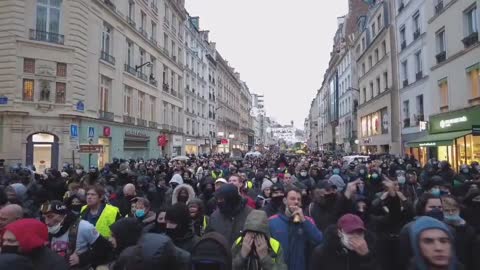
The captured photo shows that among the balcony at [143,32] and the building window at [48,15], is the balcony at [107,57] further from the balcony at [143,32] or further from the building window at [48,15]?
the balcony at [143,32]

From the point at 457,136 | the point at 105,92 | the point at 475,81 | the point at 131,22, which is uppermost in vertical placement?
the point at 131,22

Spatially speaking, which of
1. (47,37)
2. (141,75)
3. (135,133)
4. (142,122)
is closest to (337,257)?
(47,37)

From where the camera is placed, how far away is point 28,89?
2150 centimetres

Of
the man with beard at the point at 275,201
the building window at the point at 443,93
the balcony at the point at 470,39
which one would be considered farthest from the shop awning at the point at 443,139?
the man with beard at the point at 275,201

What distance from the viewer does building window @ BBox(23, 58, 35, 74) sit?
21372mm

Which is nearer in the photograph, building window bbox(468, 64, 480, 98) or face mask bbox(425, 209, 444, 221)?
face mask bbox(425, 209, 444, 221)

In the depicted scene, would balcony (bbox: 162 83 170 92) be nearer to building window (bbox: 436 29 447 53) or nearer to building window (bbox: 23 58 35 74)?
building window (bbox: 23 58 35 74)

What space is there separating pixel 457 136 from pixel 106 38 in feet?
76.1

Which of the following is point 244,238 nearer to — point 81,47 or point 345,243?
point 345,243

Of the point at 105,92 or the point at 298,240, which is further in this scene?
the point at 105,92

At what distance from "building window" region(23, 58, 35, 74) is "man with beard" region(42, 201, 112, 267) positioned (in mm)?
19945

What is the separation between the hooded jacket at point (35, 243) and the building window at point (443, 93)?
899 inches

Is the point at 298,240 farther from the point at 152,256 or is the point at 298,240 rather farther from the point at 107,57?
the point at 107,57

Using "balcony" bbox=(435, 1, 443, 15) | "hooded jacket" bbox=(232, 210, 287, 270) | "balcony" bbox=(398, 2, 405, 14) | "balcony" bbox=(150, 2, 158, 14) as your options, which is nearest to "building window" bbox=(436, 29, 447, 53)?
"balcony" bbox=(435, 1, 443, 15)
